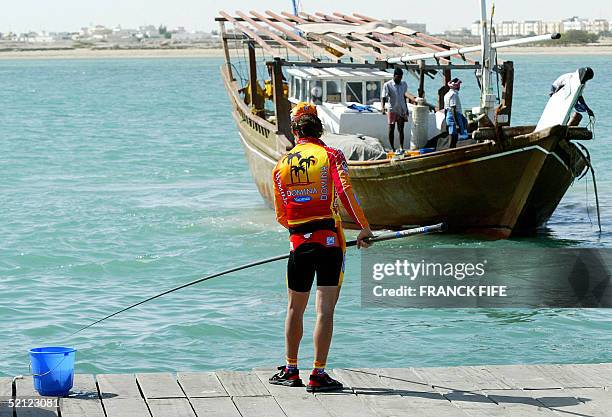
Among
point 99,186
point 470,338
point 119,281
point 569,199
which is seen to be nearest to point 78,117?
point 99,186

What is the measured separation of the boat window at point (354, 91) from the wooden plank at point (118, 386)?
1507 cm

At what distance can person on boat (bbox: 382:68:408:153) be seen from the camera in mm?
20125

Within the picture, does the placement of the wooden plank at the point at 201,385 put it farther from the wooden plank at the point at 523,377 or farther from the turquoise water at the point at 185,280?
the turquoise water at the point at 185,280

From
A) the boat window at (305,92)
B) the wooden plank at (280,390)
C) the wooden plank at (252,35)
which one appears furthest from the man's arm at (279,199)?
the boat window at (305,92)

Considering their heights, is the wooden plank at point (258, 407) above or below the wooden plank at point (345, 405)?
above

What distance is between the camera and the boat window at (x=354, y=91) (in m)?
22.6

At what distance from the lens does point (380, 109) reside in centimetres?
2181

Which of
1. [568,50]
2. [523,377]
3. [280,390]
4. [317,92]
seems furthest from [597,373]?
[568,50]

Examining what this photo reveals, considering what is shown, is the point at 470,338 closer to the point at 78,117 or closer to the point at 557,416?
the point at 557,416

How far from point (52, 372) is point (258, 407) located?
4.31 feet

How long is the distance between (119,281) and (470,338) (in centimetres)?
612

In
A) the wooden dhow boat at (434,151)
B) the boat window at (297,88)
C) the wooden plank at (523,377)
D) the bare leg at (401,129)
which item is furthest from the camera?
the boat window at (297,88)

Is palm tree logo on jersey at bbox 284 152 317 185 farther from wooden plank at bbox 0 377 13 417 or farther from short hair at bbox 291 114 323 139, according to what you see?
wooden plank at bbox 0 377 13 417

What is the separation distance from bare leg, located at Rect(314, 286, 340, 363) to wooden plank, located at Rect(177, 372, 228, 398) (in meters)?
0.67
